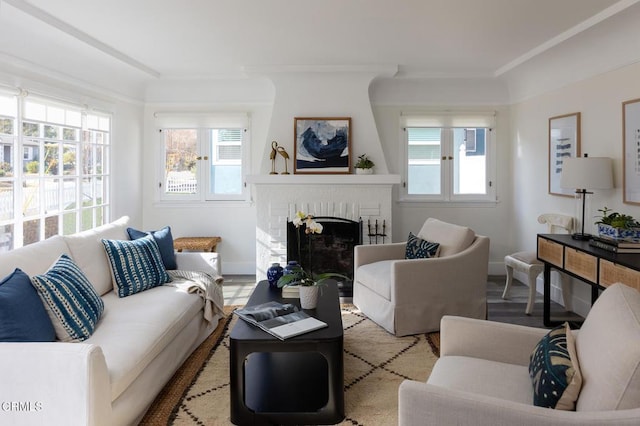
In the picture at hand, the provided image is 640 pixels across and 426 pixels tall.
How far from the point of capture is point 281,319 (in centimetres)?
239

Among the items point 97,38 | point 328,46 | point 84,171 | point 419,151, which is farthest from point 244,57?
point 419,151

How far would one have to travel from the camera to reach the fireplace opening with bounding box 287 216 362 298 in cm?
483

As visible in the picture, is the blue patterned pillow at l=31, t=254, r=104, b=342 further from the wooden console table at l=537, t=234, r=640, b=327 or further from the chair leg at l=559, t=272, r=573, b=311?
the chair leg at l=559, t=272, r=573, b=311

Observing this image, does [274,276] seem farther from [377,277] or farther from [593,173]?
[593,173]

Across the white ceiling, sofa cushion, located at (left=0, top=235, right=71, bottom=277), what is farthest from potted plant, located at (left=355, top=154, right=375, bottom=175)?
sofa cushion, located at (left=0, top=235, right=71, bottom=277)

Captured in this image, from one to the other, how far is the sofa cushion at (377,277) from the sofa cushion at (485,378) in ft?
4.96

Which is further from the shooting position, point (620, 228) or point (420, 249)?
point (420, 249)

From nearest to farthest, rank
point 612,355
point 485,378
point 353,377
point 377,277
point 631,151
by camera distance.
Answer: point 612,355
point 485,378
point 353,377
point 631,151
point 377,277

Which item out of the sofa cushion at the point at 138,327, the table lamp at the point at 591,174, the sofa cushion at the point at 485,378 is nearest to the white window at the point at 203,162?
the sofa cushion at the point at 138,327

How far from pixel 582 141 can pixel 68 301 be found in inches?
165

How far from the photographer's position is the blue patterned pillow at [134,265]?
290 centimetres

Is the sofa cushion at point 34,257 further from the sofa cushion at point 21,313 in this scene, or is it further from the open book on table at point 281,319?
the open book on table at point 281,319

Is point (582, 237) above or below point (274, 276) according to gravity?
above

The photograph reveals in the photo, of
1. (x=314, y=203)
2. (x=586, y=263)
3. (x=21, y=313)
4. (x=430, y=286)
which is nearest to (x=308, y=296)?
(x=430, y=286)
